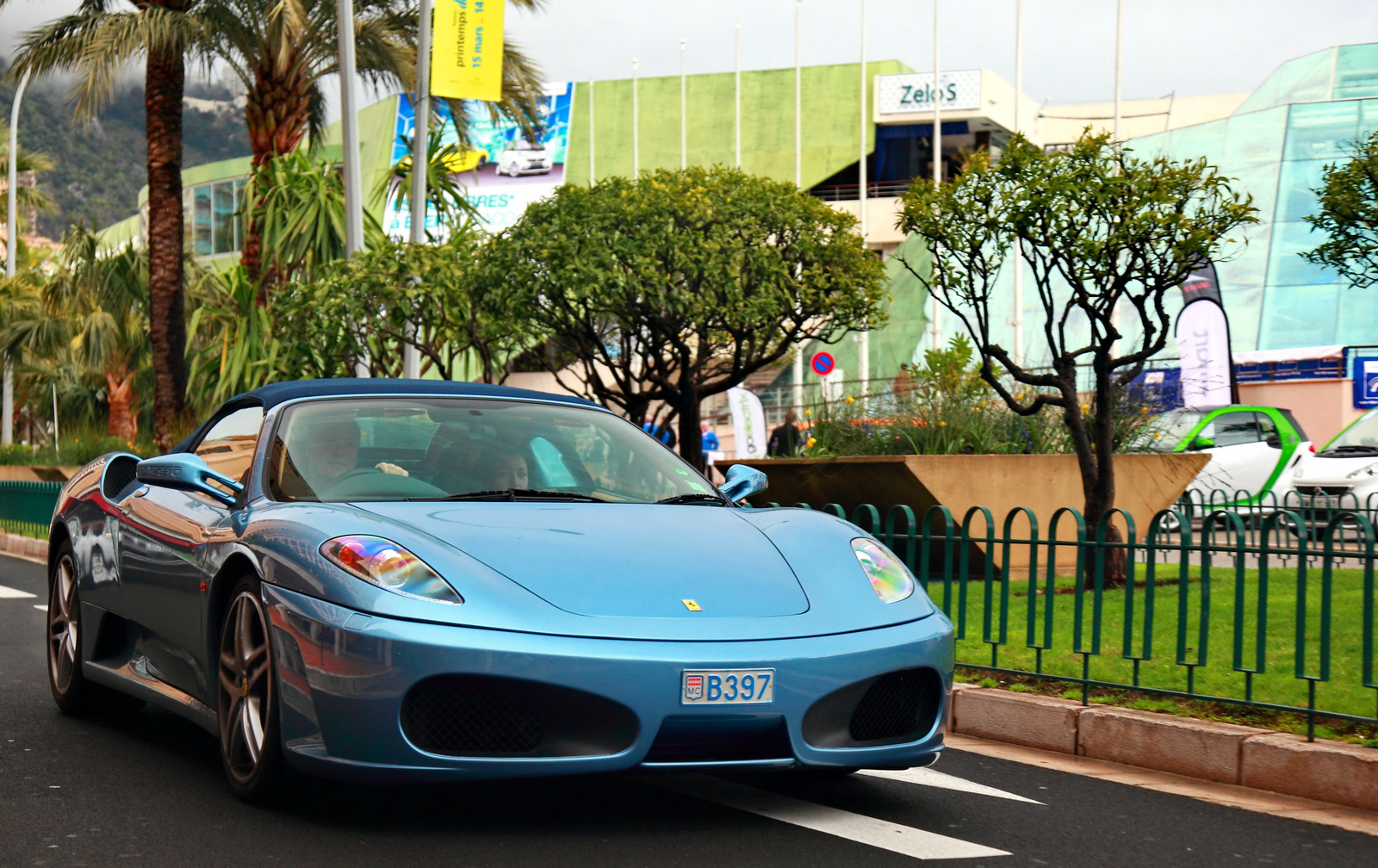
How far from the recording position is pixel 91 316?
114 ft

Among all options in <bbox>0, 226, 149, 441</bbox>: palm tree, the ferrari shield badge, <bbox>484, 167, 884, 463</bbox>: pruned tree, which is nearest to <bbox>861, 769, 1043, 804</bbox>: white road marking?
the ferrari shield badge

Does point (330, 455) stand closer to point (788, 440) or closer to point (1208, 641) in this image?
point (1208, 641)

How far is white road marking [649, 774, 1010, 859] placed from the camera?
12.9 feet

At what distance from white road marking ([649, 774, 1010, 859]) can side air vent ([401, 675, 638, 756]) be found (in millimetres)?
410

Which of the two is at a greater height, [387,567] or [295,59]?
[295,59]

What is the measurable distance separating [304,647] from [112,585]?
6.75ft

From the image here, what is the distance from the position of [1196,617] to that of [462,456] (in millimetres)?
5085

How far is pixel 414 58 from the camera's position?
859 inches

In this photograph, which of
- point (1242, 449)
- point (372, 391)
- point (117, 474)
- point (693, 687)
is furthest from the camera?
point (1242, 449)

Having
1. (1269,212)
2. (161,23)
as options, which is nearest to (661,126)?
(1269,212)

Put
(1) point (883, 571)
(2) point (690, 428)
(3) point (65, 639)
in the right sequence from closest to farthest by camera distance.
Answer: (1) point (883, 571) < (3) point (65, 639) < (2) point (690, 428)

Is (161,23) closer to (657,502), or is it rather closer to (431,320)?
(431,320)

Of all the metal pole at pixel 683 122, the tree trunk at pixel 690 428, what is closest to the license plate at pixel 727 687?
the tree trunk at pixel 690 428

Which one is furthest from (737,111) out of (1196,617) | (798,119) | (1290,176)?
(1196,617)
